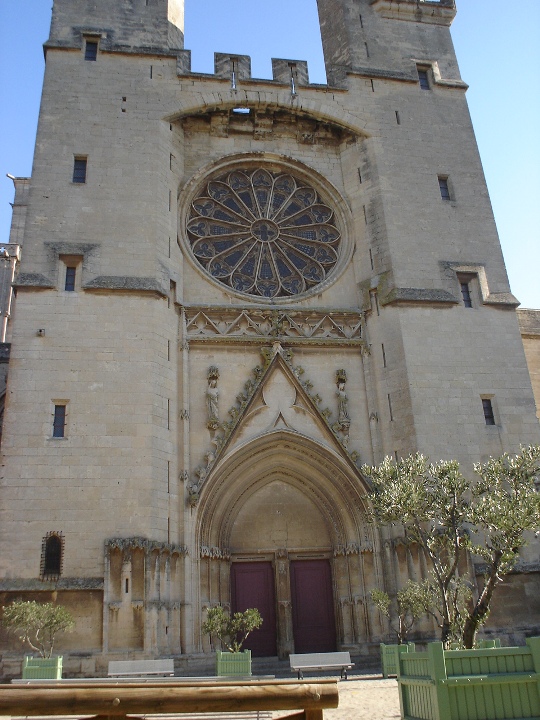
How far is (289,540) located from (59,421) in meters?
5.38

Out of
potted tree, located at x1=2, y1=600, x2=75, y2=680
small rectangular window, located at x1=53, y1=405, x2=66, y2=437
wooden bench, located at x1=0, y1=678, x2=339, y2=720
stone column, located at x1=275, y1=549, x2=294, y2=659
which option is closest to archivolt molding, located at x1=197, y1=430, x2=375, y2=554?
stone column, located at x1=275, y1=549, x2=294, y2=659

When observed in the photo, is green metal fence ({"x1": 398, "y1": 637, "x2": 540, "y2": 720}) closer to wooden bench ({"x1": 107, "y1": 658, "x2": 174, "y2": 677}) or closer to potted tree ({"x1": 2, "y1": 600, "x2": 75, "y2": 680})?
wooden bench ({"x1": 107, "y1": 658, "x2": 174, "y2": 677})

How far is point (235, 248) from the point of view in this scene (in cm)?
1686

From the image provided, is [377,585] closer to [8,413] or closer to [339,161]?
[8,413]

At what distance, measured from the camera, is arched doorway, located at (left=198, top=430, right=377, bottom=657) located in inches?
540

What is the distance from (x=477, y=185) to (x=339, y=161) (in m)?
3.66

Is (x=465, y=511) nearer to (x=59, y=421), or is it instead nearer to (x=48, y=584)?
(x=48, y=584)

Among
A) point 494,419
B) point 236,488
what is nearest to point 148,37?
point 236,488

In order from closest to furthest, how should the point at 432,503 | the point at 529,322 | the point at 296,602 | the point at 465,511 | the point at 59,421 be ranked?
the point at 465,511
the point at 432,503
the point at 59,421
the point at 296,602
the point at 529,322

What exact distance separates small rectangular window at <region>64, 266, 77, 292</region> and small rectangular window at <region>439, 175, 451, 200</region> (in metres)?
9.37

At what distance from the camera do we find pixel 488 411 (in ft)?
49.3

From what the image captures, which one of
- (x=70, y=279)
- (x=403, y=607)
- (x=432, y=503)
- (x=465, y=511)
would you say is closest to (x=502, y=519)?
(x=465, y=511)

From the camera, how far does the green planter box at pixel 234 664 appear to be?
10.5m

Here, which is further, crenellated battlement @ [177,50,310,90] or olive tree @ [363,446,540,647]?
crenellated battlement @ [177,50,310,90]
